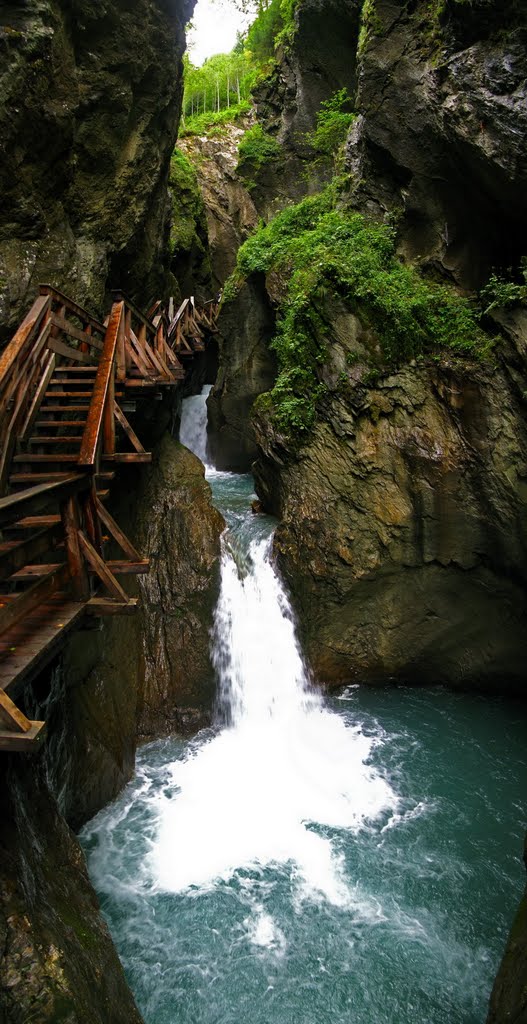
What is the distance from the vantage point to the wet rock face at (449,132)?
7785 mm

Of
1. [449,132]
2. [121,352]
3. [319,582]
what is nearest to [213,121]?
[449,132]

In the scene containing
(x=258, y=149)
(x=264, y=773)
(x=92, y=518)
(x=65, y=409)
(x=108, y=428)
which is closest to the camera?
(x=92, y=518)

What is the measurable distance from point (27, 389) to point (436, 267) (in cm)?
848

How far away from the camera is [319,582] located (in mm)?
9172

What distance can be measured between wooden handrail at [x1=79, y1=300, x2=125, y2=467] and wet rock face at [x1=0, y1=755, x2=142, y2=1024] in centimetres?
245

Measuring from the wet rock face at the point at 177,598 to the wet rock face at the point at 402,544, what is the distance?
1560 mm

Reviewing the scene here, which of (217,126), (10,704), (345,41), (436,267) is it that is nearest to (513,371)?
(436,267)

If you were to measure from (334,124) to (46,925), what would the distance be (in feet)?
62.2

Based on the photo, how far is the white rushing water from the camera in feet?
19.5

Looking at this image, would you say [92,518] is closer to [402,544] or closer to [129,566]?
[129,566]

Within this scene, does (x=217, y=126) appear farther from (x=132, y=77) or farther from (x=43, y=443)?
(x=43, y=443)

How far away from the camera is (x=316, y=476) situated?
9.44m

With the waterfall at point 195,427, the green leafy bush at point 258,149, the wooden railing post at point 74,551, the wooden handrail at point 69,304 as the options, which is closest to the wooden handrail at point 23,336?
the wooden handrail at point 69,304

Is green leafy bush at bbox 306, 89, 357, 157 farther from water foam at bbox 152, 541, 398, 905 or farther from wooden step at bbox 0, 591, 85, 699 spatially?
wooden step at bbox 0, 591, 85, 699
